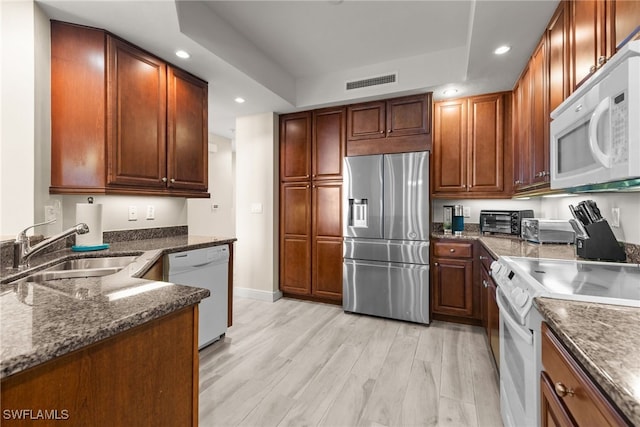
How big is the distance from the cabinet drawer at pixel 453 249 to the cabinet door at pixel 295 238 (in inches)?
58.9

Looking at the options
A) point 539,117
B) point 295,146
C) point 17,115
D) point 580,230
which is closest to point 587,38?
point 539,117

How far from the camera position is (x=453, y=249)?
2.94 metres

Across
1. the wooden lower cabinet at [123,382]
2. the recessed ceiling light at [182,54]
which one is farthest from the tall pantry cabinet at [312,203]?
the wooden lower cabinet at [123,382]

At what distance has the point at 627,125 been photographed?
0.94m

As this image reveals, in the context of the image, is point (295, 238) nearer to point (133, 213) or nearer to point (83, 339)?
point (133, 213)

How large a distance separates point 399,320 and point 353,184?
155 cm

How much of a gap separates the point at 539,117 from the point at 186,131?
2.87 m

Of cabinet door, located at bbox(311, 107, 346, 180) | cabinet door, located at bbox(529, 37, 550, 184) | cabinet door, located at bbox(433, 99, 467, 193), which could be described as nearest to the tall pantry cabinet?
cabinet door, located at bbox(311, 107, 346, 180)

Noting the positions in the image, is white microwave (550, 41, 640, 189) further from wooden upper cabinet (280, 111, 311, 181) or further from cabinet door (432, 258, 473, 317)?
wooden upper cabinet (280, 111, 311, 181)

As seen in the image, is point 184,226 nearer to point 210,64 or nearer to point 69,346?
point 210,64

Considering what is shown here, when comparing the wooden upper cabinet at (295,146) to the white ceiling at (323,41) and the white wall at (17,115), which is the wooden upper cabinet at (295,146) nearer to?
the white ceiling at (323,41)

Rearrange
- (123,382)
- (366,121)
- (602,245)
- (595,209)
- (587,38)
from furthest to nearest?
(366,121)
(595,209)
(602,245)
(587,38)
(123,382)

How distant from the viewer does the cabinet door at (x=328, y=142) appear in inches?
136

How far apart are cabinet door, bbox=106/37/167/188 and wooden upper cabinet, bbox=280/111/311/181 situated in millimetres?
1562
